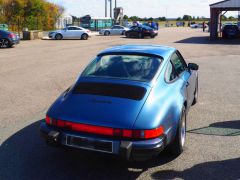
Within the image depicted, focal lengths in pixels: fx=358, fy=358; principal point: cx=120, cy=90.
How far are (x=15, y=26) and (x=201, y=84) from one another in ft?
109

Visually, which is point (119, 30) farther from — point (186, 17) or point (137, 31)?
point (186, 17)

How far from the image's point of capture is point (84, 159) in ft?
16.2

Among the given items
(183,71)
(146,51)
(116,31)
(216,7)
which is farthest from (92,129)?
(116,31)

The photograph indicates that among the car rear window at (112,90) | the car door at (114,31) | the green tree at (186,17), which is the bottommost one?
the car rear window at (112,90)

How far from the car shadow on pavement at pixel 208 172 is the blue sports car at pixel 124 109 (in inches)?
15.5

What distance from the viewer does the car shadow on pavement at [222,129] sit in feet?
20.0

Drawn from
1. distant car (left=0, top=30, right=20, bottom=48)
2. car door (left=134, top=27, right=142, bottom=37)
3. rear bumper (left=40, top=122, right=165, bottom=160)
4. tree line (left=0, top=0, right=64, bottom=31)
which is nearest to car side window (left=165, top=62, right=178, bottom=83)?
rear bumper (left=40, top=122, right=165, bottom=160)

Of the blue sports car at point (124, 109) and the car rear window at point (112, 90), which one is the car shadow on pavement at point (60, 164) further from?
the car rear window at point (112, 90)

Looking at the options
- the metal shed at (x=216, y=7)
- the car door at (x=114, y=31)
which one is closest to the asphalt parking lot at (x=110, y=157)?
the metal shed at (x=216, y=7)

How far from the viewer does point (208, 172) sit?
14.9 ft

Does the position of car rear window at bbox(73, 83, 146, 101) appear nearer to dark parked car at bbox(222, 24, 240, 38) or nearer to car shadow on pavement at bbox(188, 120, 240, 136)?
car shadow on pavement at bbox(188, 120, 240, 136)

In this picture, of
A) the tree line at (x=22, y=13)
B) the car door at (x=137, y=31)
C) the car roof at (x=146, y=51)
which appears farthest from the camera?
the tree line at (x=22, y=13)

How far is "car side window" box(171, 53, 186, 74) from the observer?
5.71 meters

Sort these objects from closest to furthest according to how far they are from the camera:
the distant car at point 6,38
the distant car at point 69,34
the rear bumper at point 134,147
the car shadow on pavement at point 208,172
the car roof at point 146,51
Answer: the rear bumper at point 134,147, the car shadow on pavement at point 208,172, the car roof at point 146,51, the distant car at point 6,38, the distant car at point 69,34
